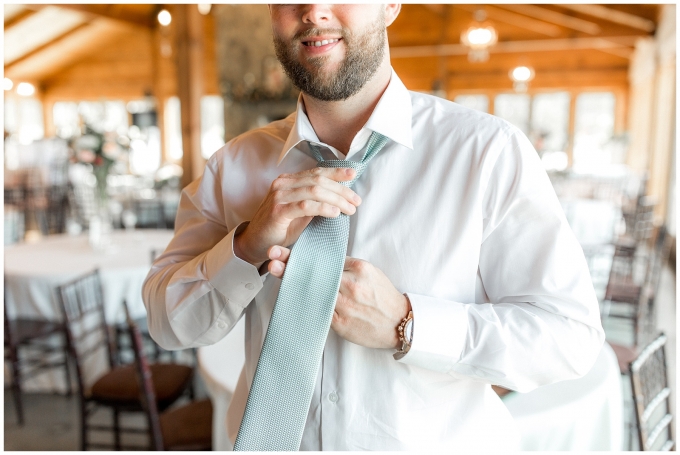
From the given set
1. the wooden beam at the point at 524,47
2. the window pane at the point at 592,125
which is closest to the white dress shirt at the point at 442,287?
the wooden beam at the point at 524,47

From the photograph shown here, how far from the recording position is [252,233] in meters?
0.99

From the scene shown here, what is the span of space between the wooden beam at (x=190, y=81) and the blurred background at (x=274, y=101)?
2 centimetres

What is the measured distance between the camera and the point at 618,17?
9.38 metres

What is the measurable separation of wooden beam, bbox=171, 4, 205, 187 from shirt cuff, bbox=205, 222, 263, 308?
5669 mm

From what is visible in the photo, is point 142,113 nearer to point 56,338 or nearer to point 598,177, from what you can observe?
point 598,177

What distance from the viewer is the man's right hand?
886 millimetres

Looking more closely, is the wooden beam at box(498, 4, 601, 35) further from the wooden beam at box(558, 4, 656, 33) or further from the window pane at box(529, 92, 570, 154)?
the window pane at box(529, 92, 570, 154)

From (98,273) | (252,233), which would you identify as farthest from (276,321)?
(98,273)

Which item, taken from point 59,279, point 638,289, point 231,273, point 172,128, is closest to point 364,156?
point 231,273

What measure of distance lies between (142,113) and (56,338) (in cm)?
1320

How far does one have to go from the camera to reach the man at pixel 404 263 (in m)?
0.96

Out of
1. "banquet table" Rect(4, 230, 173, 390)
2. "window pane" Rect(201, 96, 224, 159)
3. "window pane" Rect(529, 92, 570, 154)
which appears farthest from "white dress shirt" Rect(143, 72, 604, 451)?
"window pane" Rect(201, 96, 224, 159)

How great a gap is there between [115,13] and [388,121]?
13914 mm

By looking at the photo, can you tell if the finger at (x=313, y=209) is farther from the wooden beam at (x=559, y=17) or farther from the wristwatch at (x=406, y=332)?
the wooden beam at (x=559, y=17)
